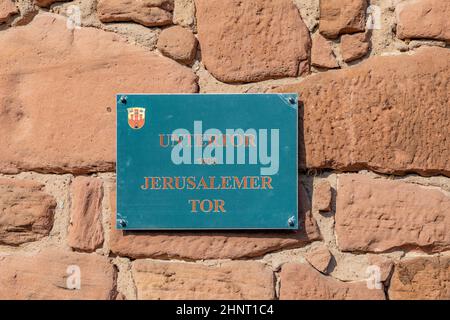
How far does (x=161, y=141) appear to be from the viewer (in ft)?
4.95

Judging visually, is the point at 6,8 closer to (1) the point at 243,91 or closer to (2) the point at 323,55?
(1) the point at 243,91

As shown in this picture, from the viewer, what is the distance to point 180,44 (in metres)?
1.55

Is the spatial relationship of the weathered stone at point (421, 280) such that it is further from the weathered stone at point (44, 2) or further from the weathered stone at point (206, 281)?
the weathered stone at point (44, 2)

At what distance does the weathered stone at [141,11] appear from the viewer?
1.55 m

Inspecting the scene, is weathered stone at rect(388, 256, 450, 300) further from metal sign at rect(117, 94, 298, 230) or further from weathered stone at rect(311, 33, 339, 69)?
weathered stone at rect(311, 33, 339, 69)

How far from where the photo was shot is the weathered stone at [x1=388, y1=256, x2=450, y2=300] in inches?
59.1

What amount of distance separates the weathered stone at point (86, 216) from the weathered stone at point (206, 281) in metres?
0.14

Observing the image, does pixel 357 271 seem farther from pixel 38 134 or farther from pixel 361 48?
pixel 38 134

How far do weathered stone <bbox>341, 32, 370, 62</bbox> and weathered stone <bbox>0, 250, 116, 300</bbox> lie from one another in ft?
2.46

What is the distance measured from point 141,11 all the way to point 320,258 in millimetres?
725

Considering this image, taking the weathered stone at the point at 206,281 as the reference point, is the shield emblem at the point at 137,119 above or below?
above

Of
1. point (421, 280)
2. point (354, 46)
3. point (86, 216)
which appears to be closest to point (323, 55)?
point (354, 46)

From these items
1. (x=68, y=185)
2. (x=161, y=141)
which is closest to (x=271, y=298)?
(x=161, y=141)

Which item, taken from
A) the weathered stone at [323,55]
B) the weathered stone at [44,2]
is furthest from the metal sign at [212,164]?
the weathered stone at [44,2]
